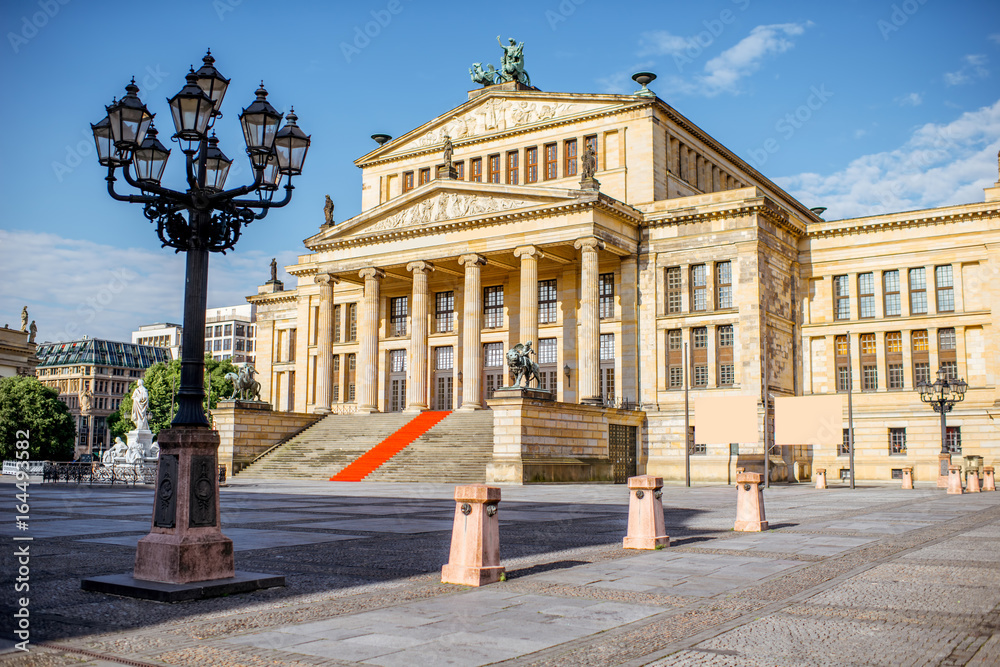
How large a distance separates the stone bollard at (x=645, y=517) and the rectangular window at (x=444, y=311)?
143 feet

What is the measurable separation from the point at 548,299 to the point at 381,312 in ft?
42.0

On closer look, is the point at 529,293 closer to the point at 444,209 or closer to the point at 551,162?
the point at 444,209

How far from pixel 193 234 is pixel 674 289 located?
4246cm

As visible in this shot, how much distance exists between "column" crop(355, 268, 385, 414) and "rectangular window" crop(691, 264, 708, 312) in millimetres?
18845

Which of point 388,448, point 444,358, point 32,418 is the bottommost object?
point 388,448

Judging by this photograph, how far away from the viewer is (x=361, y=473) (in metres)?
42.8

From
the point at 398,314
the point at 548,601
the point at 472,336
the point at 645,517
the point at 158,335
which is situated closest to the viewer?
the point at 548,601

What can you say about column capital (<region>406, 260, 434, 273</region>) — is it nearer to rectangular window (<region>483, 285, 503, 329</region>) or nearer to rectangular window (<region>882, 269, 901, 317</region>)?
rectangular window (<region>483, 285, 503, 329</region>)

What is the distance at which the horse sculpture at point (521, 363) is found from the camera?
134 feet

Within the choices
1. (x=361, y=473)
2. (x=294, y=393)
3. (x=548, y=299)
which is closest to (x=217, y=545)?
(x=361, y=473)

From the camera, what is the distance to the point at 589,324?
47375 millimetres

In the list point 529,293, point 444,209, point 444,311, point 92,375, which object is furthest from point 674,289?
point 92,375

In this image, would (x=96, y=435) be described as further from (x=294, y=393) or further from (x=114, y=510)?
(x=114, y=510)

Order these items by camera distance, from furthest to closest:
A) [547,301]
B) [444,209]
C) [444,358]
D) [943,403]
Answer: [444,358] < [547,301] < [444,209] < [943,403]
